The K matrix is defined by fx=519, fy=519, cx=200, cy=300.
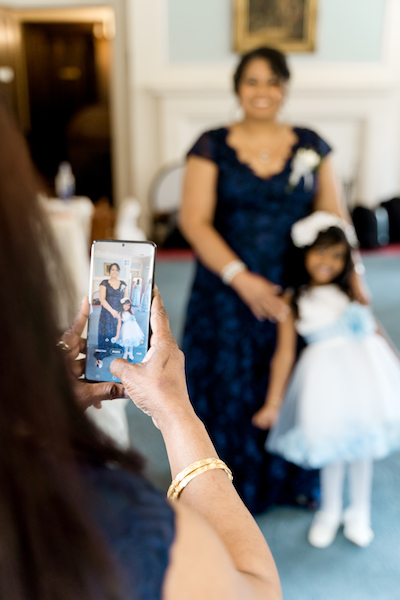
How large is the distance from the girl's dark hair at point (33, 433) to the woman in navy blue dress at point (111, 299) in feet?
0.81

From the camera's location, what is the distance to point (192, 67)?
4.76m

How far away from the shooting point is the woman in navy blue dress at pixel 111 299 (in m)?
0.65

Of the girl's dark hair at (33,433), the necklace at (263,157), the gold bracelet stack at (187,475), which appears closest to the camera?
the girl's dark hair at (33,433)

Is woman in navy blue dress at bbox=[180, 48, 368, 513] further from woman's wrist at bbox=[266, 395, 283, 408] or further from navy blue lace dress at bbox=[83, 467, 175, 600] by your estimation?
navy blue lace dress at bbox=[83, 467, 175, 600]

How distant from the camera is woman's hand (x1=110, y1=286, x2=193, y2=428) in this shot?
0.61 metres

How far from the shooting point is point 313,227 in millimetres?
1468

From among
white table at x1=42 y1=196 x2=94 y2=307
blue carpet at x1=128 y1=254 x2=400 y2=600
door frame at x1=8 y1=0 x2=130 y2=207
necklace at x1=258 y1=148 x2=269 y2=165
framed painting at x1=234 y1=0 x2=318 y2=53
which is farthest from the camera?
door frame at x1=8 y1=0 x2=130 y2=207

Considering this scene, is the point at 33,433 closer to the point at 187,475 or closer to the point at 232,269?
the point at 187,475

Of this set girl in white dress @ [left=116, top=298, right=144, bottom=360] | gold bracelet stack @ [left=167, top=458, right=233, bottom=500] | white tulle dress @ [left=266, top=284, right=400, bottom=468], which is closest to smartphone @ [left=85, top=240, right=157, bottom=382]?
girl in white dress @ [left=116, top=298, right=144, bottom=360]

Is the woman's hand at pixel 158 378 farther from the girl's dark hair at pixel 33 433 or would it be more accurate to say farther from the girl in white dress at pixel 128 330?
the girl's dark hair at pixel 33 433

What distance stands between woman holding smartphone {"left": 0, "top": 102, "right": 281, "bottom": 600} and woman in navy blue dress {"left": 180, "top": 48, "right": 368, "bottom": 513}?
1.10m

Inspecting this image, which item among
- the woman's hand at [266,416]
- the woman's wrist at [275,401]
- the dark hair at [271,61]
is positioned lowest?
the woman's hand at [266,416]

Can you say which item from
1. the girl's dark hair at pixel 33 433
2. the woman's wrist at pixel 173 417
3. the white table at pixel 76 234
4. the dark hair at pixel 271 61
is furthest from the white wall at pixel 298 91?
the girl's dark hair at pixel 33 433

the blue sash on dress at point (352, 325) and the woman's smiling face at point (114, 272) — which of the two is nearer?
the woman's smiling face at point (114, 272)
